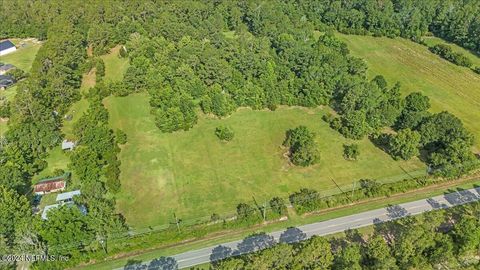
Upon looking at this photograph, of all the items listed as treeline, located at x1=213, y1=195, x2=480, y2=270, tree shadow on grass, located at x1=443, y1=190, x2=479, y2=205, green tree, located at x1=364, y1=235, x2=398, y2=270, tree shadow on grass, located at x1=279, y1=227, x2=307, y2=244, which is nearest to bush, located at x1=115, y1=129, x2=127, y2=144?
treeline, located at x1=213, y1=195, x2=480, y2=270

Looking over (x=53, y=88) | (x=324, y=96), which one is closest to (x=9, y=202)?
(x=53, y=88)

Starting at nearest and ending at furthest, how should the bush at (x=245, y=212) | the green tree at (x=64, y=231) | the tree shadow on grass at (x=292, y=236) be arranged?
the green tree at (x=64, y=231), the tree shadow on grass at (x=292, y=236), the bush at (x=245, y=212)

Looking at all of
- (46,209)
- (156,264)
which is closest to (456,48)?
(156,264)

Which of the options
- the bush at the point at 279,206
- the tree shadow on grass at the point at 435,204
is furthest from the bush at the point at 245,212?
the tree shadow on grass at the point at 435,204

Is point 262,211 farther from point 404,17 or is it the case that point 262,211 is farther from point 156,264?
point 404,17

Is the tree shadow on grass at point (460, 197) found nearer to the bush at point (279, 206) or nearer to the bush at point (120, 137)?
the bush at point (279, 206)

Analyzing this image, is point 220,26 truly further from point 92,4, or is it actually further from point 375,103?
point 375,103

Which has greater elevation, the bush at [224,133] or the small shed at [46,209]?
the bush at [224,133]
